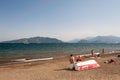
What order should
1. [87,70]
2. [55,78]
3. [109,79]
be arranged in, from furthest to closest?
A: [87,70]
[55,78]
[109,79]

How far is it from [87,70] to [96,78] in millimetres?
3783

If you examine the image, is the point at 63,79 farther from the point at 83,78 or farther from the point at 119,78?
the point at 119,78

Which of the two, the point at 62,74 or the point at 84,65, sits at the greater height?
the point at 84,65

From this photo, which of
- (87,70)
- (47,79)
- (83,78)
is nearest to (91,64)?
(87,70)

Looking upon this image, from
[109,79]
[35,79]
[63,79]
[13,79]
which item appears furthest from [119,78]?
[13,79]

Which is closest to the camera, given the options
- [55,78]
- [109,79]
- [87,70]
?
[109,79]

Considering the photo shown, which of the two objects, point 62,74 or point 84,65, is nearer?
point 62,74

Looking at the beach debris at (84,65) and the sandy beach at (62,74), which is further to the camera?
the beach debris at (84,65)

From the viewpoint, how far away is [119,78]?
14.3 m

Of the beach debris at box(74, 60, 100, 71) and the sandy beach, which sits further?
the beach debris at box(74, 60, 100, 71)

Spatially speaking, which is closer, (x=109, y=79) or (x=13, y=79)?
(x=109, y=79)

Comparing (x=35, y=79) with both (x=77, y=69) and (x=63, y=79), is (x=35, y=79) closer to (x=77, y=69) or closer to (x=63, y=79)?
(x=63, y=79)

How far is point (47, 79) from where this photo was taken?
579 inches

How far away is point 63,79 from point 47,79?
3.90ft
